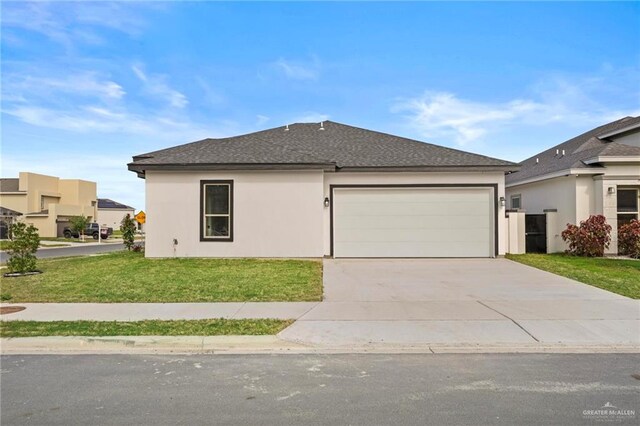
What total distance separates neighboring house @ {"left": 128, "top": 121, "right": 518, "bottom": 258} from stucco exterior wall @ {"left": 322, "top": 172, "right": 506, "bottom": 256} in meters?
0.04

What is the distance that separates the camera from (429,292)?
32.9ft

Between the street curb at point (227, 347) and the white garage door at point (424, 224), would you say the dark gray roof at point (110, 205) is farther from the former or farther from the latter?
the street curb at point (227, 347)

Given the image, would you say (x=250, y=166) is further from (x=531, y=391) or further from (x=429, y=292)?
(x=531, y=391)

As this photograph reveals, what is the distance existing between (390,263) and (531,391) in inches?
413

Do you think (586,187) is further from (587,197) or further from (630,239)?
(630,239)

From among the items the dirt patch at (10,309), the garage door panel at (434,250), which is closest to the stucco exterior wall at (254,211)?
the garage door panel at (434,250)

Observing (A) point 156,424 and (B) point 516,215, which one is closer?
(A) point 156,424

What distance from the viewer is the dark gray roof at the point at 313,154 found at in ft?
51.8

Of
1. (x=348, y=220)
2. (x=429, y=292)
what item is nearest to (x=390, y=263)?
(x=348, y=220)

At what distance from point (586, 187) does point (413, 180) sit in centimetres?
668

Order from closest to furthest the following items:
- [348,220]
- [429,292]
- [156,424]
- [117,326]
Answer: [156,424], [117,326], [429,292], [348,220]

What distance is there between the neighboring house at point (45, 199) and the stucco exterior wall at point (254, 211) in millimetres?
37571

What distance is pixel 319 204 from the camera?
15.9m

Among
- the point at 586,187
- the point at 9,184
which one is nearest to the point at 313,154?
the point at 586,187
